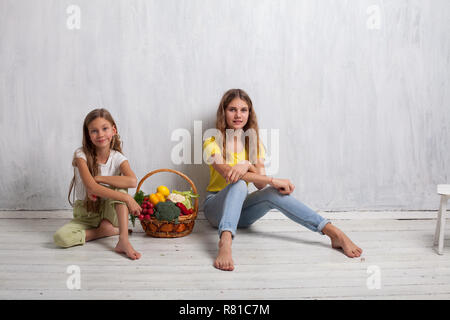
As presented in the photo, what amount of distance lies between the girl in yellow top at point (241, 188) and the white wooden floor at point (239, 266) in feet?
0.25

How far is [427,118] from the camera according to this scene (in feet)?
7.61

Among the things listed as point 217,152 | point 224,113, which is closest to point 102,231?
point 217,152

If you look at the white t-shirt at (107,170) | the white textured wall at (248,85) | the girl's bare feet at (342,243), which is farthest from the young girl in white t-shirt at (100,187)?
the girl's bare feet at (342,243)

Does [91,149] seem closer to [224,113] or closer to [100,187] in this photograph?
[100,187]

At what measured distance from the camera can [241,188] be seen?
1.78 m

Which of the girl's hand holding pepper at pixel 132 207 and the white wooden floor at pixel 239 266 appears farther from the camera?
Result: the girl's hand holding pepper at pixel 132 207

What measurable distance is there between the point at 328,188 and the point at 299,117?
0.43 meters

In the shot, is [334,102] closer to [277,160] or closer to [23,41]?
[277,160]

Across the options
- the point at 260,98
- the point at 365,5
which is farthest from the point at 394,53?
the point at 260,98

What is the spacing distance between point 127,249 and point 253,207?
0.61m

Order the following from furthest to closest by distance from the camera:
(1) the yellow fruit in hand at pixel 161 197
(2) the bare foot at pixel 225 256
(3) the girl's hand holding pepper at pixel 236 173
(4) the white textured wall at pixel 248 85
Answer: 1. (4) the white textured wall at pixel 248 85
2. (1) the yellow fruit in hand at pixel 161 197
3. (3) the girl's hand holding pepper at pixel 236 173
4. (2) the bare foot at pixel 225 256

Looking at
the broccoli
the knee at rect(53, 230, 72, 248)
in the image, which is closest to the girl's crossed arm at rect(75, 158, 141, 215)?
the broccoli

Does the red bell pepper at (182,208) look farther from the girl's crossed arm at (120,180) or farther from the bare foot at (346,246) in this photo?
the bare foot at (346,246)

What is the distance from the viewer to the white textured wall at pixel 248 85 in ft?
7.05
